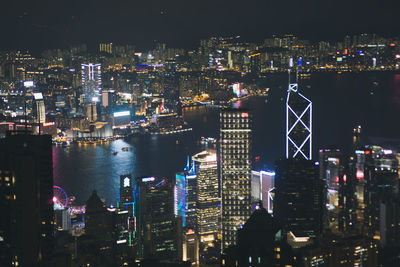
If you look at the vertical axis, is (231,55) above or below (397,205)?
above

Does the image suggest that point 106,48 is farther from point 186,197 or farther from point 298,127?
point 298,127

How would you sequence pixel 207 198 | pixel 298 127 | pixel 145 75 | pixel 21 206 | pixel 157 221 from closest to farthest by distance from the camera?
→ pixel 21 206 < pixel 157 221 < pixel 298 127 < pixel 207 198 < pixel 145 75

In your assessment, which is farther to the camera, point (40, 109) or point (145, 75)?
point (145, 75)

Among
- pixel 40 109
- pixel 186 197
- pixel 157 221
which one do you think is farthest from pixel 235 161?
pixel 40 109

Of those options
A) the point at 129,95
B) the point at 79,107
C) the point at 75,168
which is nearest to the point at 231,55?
the point at 129,95

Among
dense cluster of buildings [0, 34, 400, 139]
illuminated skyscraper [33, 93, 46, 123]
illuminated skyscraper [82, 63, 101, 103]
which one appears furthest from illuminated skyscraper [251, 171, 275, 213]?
illuminated skyscraper [82, 63, 101, 103]

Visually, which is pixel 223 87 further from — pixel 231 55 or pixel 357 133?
pixel 357 133

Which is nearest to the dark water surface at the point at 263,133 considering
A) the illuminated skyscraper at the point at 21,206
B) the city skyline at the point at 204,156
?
the city skyline at the point at 204,156

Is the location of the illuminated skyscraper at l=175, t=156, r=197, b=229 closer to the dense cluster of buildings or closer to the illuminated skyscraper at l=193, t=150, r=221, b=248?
the illuminated skyscraper at l=193, t=150, r=221, b=248
